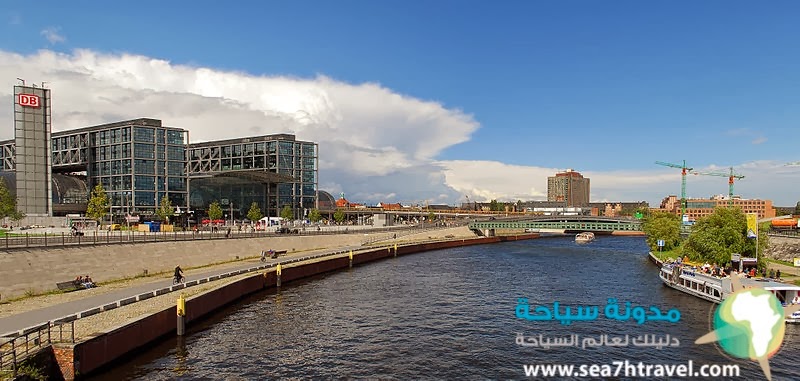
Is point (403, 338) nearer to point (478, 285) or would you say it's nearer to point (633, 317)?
point (633, 317)

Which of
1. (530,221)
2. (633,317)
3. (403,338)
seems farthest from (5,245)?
(530,221)

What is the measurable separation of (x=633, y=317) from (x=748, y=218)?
2777 centimetres

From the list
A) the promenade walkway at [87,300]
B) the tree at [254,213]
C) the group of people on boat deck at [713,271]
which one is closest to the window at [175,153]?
the tree at [254,213]

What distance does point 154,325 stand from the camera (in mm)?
33906

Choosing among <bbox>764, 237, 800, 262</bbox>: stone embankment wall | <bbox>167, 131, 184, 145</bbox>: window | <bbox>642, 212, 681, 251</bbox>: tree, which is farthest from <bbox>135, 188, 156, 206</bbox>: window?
<bbox>764, 237, 800, 262</bbox>: stone embankment wall

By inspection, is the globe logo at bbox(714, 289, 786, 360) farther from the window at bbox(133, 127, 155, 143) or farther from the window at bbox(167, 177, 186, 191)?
the window at bbox(133, 127, 155, 143)

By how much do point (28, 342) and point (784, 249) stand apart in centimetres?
9657

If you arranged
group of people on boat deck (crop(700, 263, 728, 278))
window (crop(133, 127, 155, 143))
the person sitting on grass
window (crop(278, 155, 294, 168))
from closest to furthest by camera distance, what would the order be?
the person sitting on grass
group of people on boat deck (crop(700, 263, 728, 278))
window (crop(133, 127, 155, 143))
window (crop(278, 155, 294, 168))

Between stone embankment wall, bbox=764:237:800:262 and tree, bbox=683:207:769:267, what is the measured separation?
49.7 ft

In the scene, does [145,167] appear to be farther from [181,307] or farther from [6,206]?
[181,307]

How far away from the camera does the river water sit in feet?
98.7

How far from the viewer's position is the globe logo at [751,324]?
34375mm

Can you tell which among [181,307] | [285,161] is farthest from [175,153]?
[181,307]

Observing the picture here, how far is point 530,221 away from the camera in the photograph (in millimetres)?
164500
